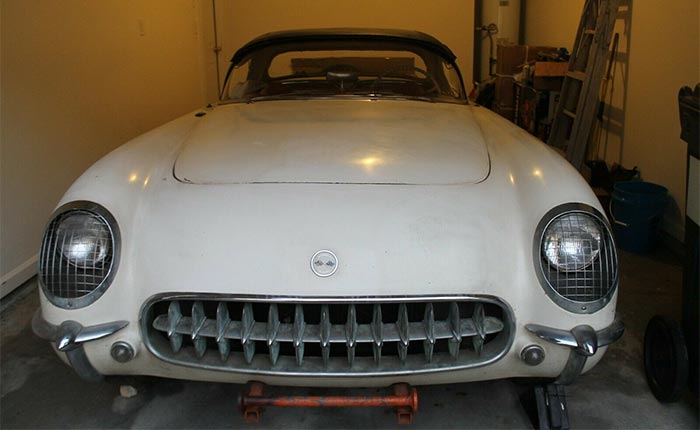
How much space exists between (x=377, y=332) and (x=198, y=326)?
48 cm

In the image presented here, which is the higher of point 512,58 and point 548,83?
point 512,58

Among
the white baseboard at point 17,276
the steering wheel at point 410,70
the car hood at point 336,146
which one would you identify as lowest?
the white baseboard at point 17,276

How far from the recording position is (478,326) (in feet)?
5.26

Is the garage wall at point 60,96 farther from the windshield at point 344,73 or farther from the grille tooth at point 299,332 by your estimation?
the grille tooth at point 299,332

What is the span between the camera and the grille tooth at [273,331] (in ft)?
5.12

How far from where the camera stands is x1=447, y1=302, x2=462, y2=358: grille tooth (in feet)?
5.16

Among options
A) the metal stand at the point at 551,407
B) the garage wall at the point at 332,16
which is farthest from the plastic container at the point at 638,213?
the garage wall at the point at 332,16

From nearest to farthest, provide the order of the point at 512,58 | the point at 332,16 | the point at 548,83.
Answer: the point at 548,83 → the point at 512,58 → the point at 332,16

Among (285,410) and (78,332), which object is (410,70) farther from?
(78,332)

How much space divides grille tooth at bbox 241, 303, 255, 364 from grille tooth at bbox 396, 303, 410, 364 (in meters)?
0.40

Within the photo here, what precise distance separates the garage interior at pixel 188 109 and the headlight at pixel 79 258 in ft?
1.95

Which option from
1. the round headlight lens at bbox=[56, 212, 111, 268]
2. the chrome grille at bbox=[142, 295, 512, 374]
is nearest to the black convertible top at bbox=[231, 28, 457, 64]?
the round headlight lens at bbox=[56, 212, 111, 268]

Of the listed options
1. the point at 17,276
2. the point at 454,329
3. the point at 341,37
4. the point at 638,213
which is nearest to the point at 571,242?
the point at 454,329

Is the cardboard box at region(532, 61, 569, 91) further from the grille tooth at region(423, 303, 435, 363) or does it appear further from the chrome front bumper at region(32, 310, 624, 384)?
the grille tooth at region(423, 303, 435, 363)
